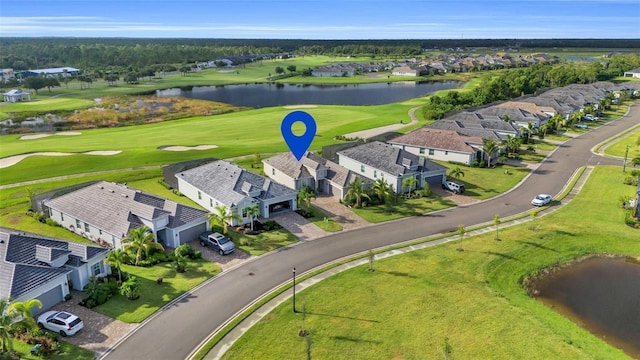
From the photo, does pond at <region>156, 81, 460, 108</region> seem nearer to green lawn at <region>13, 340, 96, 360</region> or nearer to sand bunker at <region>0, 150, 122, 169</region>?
sand bunker at <region>0, 150, 122, 169</region>

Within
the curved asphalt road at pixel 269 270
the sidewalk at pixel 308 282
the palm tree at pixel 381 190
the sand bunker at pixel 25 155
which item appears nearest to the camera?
the sidewalk at pixel 308 282

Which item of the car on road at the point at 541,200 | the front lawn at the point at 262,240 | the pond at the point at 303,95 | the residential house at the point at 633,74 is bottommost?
the front lawn at the point at 262,240

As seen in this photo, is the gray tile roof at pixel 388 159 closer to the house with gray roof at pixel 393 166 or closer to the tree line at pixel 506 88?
the house with gray roof at pixel 393 166

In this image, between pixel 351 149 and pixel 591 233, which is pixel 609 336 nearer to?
pixel 591 233

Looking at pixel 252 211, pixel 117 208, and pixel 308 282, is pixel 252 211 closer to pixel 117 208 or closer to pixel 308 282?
pixel 308 282

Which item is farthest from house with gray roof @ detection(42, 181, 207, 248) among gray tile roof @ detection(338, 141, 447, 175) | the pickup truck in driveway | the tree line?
the tree line

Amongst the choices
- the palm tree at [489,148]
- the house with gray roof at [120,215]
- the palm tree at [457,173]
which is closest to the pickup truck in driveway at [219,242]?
the house with gray roof at [120,215]
